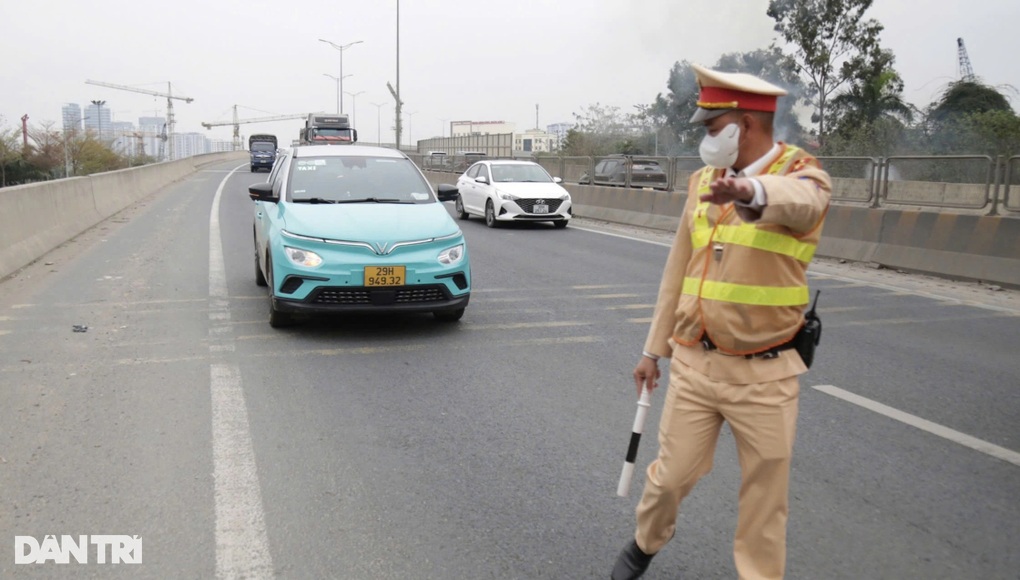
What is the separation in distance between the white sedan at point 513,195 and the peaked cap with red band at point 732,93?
15.5 m

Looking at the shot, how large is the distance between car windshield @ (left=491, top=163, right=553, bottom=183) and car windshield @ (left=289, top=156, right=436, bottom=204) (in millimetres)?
9969

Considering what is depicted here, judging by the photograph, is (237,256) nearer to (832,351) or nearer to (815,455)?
(832,351)

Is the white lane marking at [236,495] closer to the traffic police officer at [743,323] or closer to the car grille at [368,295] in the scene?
the car grille at [368,295]

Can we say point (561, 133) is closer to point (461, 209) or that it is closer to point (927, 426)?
point (461, 209)

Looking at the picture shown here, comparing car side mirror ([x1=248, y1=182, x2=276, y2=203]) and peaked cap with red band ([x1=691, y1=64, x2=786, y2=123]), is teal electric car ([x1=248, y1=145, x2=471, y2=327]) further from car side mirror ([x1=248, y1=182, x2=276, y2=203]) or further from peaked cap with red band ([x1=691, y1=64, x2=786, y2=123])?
peaked cap with red band ([x1=691, y1=64, x2=786, y2=123])

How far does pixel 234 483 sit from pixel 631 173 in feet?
56.5

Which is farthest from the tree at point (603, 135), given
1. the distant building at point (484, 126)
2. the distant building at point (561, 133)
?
→ the distant building at point (484, 126)

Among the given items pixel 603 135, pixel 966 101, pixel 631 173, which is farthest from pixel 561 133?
pixel 631 173

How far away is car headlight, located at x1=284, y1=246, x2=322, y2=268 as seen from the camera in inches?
292

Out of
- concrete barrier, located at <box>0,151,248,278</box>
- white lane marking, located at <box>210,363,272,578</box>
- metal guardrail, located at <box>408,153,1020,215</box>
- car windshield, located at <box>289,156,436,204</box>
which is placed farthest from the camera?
metal guardrail, located at <box>408,153,1020,215</box>

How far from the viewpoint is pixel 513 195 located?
721 inches

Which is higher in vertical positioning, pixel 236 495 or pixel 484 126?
pixel 484 126

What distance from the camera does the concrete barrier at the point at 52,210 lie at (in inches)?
429

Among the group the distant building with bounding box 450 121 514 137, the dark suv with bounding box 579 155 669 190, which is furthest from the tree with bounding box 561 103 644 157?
the distant building with bounding box 450 121 514 137
